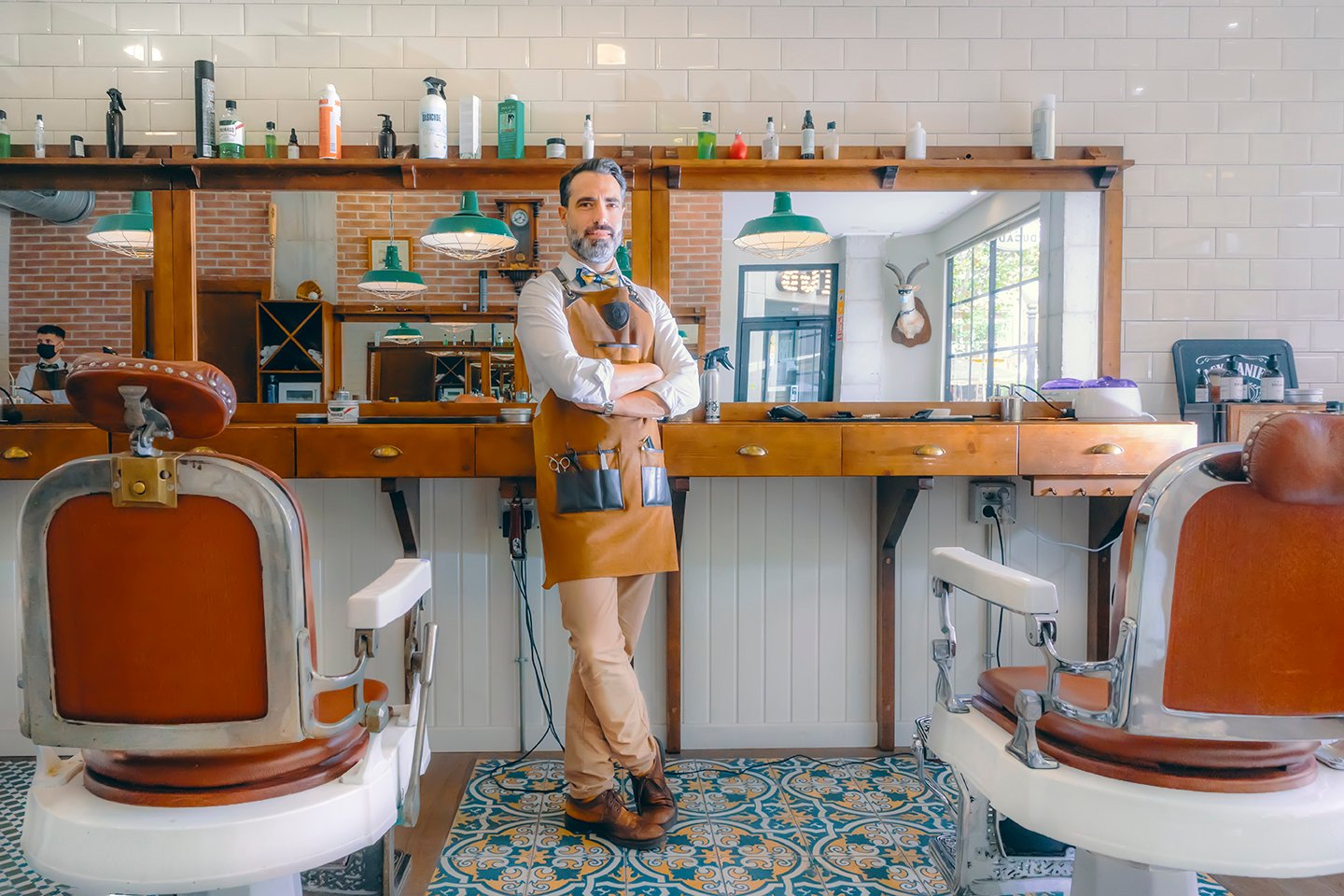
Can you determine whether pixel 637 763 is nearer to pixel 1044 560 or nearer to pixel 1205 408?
pixel 1044 560

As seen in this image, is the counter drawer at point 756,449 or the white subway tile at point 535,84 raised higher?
the white subway tile at point 535,84

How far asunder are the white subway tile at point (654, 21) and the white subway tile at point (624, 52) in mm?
25

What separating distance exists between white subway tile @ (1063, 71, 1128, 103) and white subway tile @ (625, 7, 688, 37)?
1328 mm

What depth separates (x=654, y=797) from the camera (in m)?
2.21

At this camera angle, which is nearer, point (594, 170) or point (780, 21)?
point (594, 170)

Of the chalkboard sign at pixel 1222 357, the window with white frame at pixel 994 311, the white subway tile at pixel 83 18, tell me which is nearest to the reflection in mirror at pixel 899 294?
the window with white frame at pixel 994 311

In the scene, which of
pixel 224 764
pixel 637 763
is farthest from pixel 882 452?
pixel 224 764

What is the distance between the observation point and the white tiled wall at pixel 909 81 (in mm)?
2783

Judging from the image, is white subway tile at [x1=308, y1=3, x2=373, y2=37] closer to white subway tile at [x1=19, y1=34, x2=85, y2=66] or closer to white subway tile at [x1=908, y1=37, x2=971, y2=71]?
white subway tile at [x1=19, y1=34, x2=85, y2=66]

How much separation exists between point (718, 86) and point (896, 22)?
641 mm

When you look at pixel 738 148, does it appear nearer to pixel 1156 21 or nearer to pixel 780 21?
pixel 780 21

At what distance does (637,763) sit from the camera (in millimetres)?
2141

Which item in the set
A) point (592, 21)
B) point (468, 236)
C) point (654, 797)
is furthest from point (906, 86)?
point (654, 797)

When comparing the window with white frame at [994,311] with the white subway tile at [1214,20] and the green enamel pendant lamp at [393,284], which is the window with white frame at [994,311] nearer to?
the white subway tile at [1214,20]
